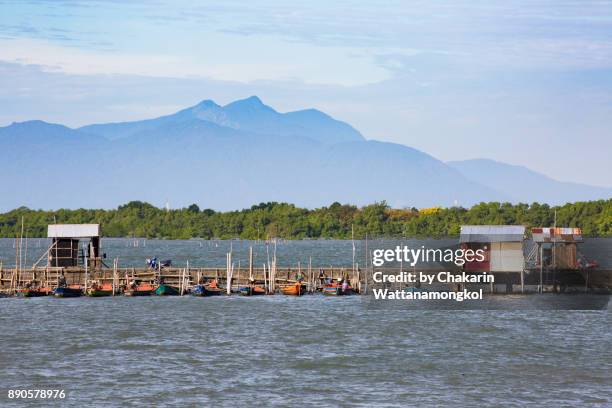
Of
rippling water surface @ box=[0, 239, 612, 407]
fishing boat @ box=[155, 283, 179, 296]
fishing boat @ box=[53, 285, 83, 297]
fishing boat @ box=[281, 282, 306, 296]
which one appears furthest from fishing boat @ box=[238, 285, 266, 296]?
fishing boat @ box=[53, 285, 83, 297]

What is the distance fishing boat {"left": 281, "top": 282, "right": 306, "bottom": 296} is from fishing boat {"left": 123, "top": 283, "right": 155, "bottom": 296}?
12395 mm

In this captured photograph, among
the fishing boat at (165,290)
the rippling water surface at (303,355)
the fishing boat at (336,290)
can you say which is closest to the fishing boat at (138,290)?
the fishing boat at (165,290)

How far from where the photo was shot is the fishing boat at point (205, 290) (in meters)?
96.1

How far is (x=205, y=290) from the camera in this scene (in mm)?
96500

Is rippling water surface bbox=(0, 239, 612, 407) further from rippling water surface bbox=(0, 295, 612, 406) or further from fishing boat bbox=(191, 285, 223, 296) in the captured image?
fishing boat bbox=(191, 285, 223, 296)

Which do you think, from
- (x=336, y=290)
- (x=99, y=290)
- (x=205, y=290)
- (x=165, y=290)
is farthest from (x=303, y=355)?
(x=99, y=290)

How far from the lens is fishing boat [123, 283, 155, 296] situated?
316 ft

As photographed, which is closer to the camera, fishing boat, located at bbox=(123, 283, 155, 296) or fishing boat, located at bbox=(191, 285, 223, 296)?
fishing boat, located at bbox=(191, 285, 223, 296)

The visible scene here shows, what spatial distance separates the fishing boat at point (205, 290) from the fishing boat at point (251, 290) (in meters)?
2.10

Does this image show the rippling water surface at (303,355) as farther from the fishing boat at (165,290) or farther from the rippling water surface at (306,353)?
the fishing boat at (165,290)

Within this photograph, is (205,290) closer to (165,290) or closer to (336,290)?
(165,290)

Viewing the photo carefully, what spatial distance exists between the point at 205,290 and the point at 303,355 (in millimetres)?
38385

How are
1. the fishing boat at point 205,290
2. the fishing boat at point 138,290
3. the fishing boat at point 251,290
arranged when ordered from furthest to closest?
1. the fishing boat at point 251,290
2. the fishing boat at point 138,290
3. the fishing boat at point 205,290

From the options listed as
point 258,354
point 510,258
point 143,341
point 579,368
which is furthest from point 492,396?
A: point 510,258
